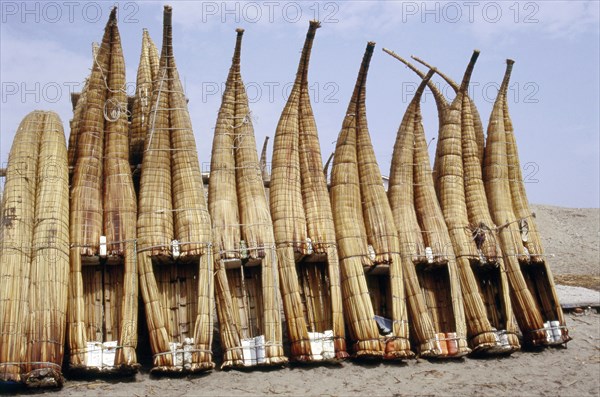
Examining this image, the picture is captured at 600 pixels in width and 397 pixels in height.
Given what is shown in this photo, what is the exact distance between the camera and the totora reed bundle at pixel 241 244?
345 inches

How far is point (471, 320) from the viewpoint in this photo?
33.1 ft

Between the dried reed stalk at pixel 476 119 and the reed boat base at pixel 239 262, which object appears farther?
the dried reed stalk at pixel 476 119

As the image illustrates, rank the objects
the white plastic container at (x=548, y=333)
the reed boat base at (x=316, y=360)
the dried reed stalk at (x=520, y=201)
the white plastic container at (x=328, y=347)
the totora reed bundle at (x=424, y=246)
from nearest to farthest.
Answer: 1. the reed boat base at (x=316, y=360)
2. the white plastic container at (x=328, y=347)
3. the totora reed bundle at (x=424, y=246)
4. the white plastic container at (x=548, y=333)
5. the dried reed stalk at (x=520, y=201)

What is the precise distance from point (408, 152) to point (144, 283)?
4.79 meters

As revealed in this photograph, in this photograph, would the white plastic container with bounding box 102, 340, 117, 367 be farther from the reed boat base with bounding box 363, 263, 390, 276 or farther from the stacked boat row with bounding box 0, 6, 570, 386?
the reed boat base with bounding box 363, 263, 390, 276

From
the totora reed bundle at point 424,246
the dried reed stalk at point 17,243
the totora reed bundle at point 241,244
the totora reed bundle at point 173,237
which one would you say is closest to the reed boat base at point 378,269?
the totora reed bundle at point 424,246

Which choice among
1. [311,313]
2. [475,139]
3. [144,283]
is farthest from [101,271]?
[475,139]

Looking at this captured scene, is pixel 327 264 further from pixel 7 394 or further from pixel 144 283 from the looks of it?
pixel 7 394

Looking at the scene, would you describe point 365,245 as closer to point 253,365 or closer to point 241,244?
point 241,244

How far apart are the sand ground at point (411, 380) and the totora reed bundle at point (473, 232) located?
0.43 m

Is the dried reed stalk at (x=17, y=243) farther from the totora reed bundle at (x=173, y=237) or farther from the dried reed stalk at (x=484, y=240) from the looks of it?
the dried reed stalk at (x=484, y=240)

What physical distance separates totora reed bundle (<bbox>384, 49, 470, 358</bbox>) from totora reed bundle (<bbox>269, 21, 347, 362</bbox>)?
123cm

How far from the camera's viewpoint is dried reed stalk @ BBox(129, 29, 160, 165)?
1040cm

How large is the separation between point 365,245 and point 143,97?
416cm
